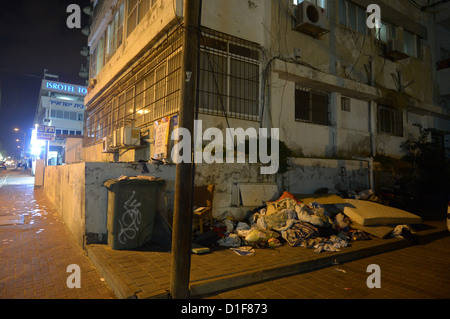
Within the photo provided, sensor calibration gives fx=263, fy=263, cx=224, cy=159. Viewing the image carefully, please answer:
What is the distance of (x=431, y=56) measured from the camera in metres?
13.5

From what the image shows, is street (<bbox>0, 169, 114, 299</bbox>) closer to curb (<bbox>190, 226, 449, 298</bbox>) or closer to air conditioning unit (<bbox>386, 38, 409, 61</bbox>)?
curb (<bbox>190, 226, 449, 298</bbox>)

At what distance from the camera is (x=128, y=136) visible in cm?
798

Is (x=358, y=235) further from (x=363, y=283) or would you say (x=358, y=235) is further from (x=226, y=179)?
(x=226, y=179)

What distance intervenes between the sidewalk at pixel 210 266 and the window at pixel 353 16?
28.6 feet

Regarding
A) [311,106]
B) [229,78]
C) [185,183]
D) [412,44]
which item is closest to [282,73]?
[229,78]

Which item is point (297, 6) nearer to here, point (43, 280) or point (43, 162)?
point (43, 280)

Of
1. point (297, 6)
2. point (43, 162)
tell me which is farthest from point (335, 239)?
point (43, 162)

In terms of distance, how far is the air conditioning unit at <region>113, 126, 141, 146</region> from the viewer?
7.96 metres

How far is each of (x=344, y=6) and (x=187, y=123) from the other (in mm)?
10308

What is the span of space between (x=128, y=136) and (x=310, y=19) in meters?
6.85

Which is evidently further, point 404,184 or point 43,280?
point 404,184

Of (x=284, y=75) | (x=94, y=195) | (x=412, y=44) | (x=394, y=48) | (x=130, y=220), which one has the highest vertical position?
(x=412, y=44)

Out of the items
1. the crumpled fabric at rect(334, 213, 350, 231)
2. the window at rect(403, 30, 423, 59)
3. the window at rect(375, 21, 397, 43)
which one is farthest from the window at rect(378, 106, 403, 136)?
the crumpled fabric at rect(334, 213, 350, 231)

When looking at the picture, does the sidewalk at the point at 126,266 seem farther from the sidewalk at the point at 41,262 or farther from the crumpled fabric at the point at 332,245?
the crumpled fabric at the point at 332,245
